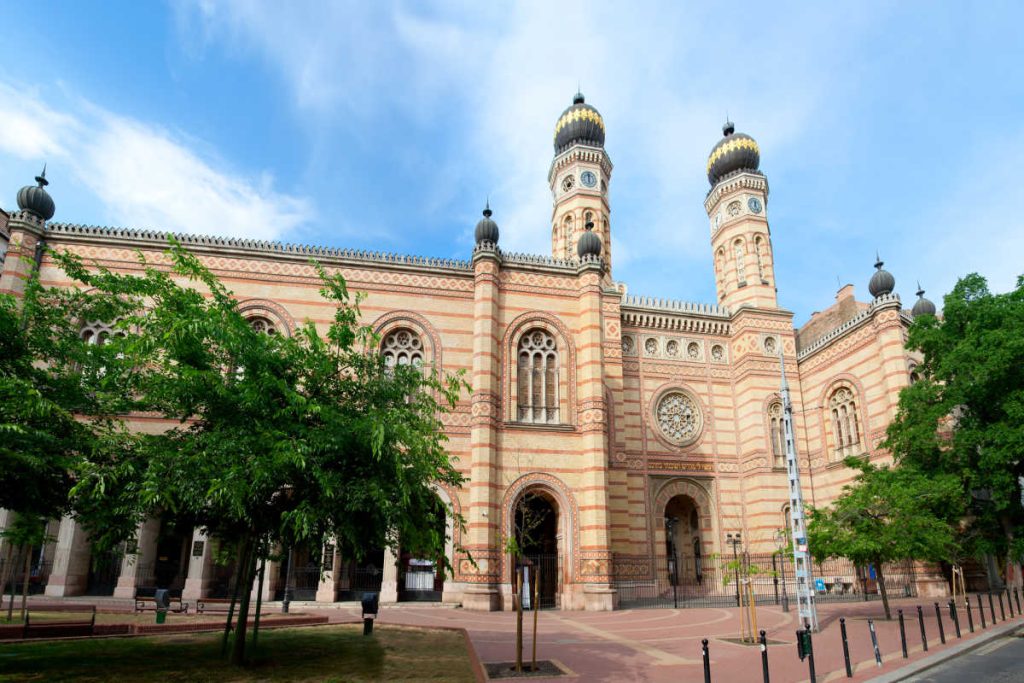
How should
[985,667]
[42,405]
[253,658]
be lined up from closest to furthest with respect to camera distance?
1. [42,405]
2. [253,658]
3. [985,667]

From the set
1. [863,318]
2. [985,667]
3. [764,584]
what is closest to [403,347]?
[764,584]

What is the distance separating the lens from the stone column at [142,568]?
62.6 ft

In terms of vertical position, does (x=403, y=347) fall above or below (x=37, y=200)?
below

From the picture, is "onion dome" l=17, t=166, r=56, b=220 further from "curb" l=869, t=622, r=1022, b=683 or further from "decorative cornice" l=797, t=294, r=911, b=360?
"decorative cornice" l=797, t=294, r=911, b=360

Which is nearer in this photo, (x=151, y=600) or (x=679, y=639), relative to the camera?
(x=679, y=639)

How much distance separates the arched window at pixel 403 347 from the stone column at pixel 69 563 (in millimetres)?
10432

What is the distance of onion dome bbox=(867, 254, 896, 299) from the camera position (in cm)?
2450

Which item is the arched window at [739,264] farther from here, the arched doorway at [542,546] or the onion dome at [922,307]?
the arched doorway at [542,546]

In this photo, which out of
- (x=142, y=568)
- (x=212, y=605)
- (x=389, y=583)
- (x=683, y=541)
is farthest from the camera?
(x=683, y=541)

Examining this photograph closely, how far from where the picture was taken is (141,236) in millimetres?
21391

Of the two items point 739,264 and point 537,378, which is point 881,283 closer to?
point 739,264

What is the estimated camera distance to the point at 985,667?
10.2 metres

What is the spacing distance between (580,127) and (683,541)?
2165cm

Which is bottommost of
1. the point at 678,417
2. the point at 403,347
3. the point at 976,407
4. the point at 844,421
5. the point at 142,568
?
the point at 142,568
